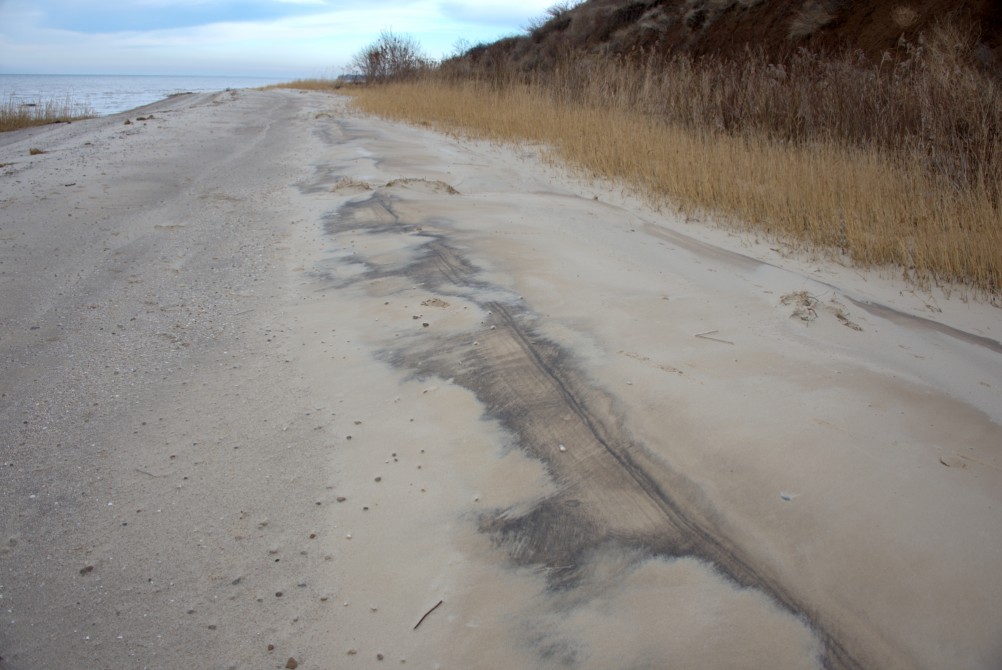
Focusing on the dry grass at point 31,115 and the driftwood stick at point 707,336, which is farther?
the dry grass at point 31,115

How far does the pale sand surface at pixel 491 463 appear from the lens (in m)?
1.81

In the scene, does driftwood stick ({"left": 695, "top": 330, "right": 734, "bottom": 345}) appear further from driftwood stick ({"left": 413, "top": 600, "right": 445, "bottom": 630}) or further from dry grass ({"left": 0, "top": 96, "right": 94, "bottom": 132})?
dry grass ({"left": 0, "top": 96, "right": 94, "bottom": 132})

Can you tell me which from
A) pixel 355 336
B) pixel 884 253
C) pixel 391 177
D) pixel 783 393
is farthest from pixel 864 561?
pixel 391 177

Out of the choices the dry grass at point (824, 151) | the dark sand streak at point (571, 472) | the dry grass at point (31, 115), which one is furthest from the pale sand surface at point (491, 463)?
the dry grass at point (31, 115)

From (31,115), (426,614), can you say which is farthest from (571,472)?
(31,115)

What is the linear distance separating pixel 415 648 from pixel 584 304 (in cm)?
233

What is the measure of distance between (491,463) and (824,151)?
5.99 m

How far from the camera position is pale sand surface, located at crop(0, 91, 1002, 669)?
5.94ft

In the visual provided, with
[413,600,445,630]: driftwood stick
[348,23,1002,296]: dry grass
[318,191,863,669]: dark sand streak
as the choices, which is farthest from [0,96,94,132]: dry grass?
[413,600,445,630]: driftwood stick

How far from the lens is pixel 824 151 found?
22.7 feet

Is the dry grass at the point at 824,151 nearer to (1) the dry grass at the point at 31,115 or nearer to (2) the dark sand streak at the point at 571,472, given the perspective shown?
(2) the dark sand streak at the point at 571,472

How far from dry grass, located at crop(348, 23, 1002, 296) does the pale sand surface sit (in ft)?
1.92

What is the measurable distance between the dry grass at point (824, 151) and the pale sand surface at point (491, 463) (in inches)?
23.1

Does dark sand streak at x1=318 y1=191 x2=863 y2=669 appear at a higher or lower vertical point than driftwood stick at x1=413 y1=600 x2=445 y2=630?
higher
